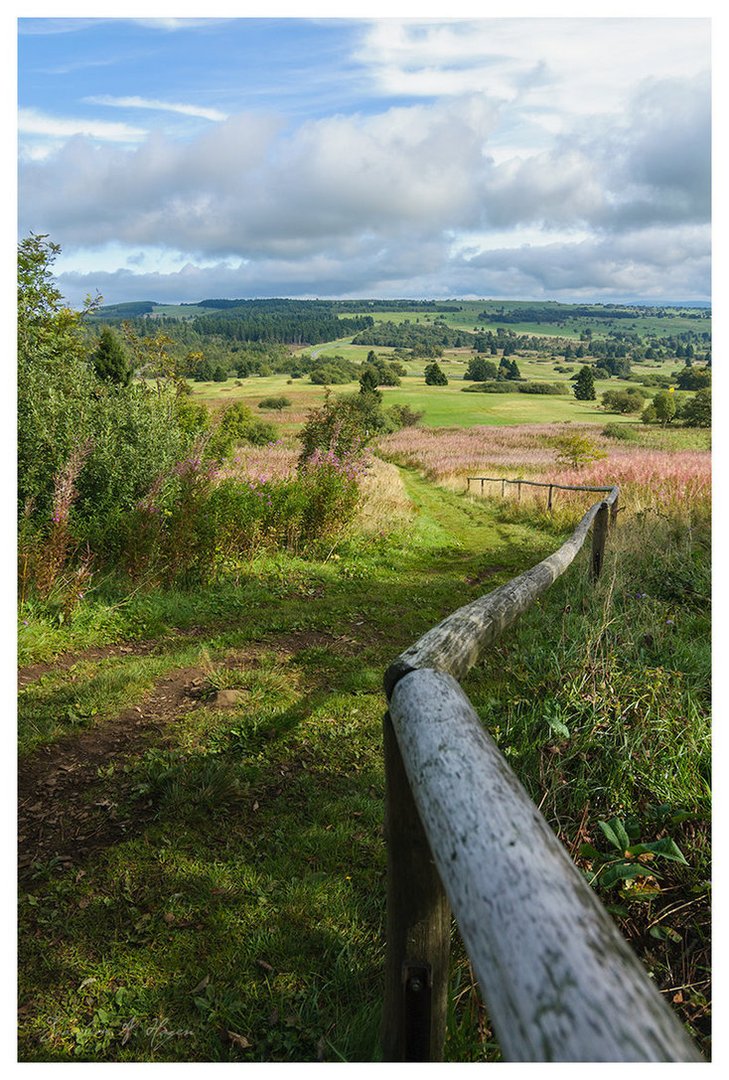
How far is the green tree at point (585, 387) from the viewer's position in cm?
4462

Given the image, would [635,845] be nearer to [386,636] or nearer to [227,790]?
[227,790]

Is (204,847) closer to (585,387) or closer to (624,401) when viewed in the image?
(624,401)

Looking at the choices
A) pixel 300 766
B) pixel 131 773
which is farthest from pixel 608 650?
pixel 131 773

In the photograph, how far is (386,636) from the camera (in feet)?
21.6

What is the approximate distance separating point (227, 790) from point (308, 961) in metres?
1.25

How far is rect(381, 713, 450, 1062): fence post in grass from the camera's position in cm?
155

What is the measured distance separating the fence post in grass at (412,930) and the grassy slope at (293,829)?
0.47 meters

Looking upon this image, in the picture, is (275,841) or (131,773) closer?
(275,841)

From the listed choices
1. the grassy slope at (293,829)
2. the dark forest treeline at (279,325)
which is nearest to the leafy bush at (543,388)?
the dark forest treeline at (279,325)

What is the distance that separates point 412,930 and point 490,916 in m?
0.94

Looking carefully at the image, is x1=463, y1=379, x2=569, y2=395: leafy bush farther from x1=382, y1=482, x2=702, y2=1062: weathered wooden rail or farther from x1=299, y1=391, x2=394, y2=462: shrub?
x1=382, y1=482, x2=702, y2=1062: weathered wooden rail

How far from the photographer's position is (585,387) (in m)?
45.3

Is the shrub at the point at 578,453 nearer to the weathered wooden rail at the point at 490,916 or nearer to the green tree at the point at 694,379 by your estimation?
the weathered wooden rail at the point at 490,916

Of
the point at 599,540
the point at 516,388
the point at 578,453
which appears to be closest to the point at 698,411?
the point at 516,388
